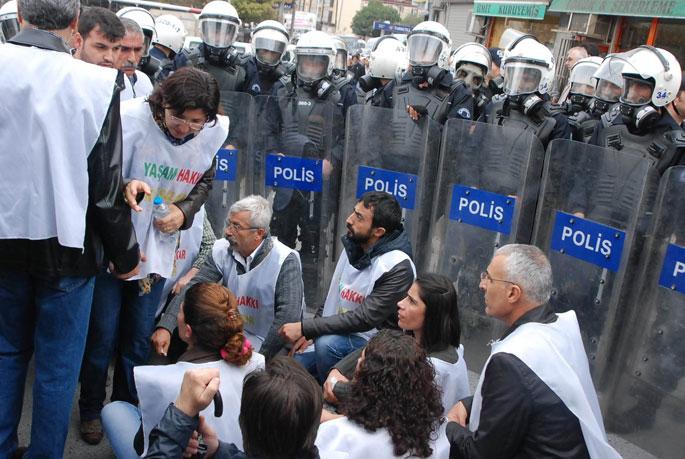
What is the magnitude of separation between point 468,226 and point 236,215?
168 cm

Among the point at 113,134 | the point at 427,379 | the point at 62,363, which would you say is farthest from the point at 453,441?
the point at 113,134

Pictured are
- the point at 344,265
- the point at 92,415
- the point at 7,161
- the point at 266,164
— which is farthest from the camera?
the point at 266,164

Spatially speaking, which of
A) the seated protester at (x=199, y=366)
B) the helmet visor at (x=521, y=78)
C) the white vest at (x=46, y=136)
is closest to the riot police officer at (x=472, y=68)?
the helmet visor at (x=521, y=78)

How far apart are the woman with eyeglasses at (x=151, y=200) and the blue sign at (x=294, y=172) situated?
1.87 m

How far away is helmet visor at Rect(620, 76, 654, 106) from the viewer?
450 cm

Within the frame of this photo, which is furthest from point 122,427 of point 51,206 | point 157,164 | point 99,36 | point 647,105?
point 647,105

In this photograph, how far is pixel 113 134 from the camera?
2.40m

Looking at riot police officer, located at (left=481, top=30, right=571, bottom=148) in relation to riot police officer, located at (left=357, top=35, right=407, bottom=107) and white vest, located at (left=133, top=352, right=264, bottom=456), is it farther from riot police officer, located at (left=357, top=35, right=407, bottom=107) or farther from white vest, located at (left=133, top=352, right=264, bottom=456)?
white vest, located at (left=133, top=352, right=264, bottom=456)

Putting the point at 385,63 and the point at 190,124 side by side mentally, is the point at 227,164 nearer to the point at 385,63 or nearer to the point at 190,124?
the point at 385,63

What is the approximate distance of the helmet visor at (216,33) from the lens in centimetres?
614

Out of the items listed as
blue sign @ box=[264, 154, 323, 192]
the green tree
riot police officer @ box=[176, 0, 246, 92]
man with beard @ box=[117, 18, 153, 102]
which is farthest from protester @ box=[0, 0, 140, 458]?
the green tree

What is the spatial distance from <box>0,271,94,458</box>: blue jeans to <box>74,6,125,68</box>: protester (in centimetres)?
161

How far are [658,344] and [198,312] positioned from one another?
256 cm

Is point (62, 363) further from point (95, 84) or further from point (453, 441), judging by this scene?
point (453, 441)
